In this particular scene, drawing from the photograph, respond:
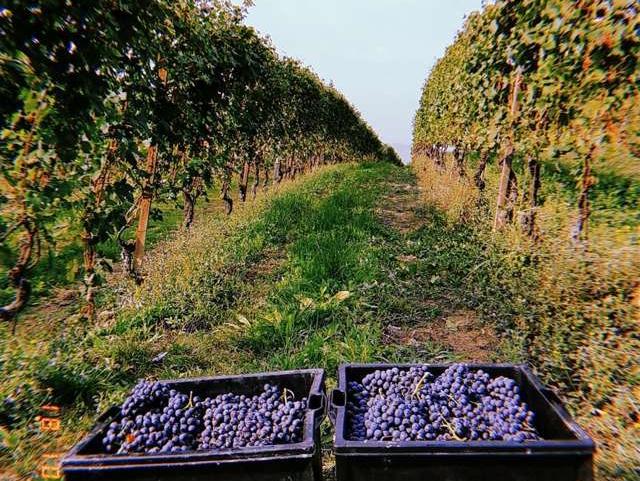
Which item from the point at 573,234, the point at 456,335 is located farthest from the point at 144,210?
the point at 573,234

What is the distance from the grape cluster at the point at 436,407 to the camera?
5.42ft

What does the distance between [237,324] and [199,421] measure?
210 centimetres

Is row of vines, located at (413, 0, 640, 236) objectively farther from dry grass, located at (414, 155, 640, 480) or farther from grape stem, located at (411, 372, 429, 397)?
grape stem, located at (411, 372, 429, 397)

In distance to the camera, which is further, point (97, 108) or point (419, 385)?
point (97, 108)

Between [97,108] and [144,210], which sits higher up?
[97,108]

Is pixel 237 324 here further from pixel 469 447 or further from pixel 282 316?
pixel 469 447

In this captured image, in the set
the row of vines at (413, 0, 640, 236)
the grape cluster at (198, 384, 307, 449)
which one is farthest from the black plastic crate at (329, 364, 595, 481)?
the row of vines at (413, 0, 640, 236)

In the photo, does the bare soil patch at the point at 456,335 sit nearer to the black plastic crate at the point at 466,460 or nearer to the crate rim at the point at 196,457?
the black plastic crate at the point at 466,460

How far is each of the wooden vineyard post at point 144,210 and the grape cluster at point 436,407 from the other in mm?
3329

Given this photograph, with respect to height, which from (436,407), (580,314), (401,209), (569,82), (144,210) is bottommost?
(436,407)

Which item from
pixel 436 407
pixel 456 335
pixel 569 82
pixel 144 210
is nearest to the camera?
pixel 436 407

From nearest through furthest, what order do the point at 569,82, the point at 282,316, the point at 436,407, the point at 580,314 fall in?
the point at 436,407 < the point at 580,314 < the point at 569,82 < the point at 282,316

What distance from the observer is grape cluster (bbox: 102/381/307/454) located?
1.73 meters

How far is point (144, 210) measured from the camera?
4621 mm
